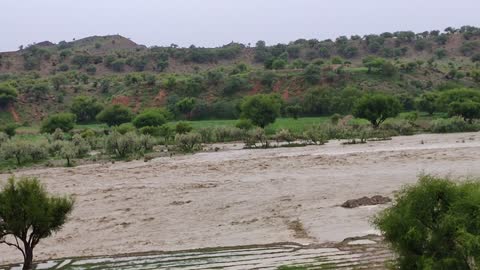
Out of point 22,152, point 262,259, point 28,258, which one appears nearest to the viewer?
point 262,259

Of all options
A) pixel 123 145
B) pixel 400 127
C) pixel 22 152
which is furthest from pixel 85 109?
pixel 400 127

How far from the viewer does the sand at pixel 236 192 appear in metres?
27.4

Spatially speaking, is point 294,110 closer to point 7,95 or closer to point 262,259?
point 7,95

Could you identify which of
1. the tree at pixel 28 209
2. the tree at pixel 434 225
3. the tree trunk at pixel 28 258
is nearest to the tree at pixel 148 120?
the tree trunk at pixel 28 258

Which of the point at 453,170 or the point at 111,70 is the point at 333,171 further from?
the point at 111,70

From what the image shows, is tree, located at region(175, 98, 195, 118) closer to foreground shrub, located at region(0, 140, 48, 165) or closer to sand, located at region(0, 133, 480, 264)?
sand, located at region(0, 133, 480, 264)

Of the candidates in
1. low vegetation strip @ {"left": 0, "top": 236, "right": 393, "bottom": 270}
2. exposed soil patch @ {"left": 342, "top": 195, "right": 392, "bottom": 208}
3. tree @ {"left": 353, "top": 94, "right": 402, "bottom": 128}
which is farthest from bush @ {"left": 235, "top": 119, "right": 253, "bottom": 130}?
low vegetation strip @ {"left": 0, "top": 236, "right": 393, "bottom": 270}

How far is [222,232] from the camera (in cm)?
2830

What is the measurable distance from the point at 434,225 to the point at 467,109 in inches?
2434

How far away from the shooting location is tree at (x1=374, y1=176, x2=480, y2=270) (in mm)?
14461

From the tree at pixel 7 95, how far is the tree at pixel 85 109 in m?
10.9

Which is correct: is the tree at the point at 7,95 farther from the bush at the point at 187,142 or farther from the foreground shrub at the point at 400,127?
the foreground shrub at the point at 400,127

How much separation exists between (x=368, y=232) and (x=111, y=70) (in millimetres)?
124745

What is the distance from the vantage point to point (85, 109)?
98.6 meters
